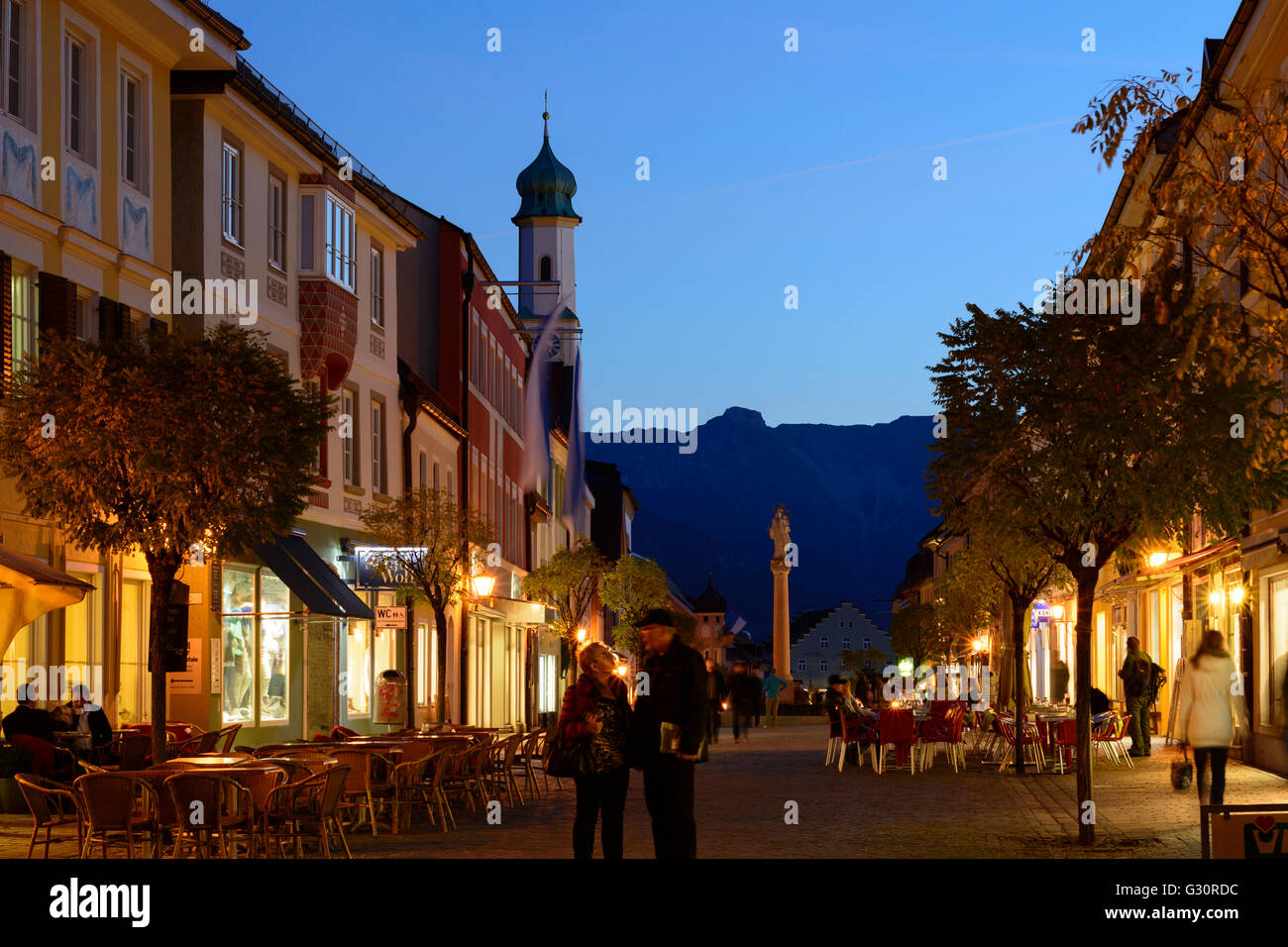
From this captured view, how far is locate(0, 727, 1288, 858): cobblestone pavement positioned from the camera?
1647 cm

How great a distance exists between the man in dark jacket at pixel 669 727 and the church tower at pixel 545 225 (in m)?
74.8

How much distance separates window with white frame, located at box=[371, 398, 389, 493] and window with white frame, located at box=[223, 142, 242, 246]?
7.55m

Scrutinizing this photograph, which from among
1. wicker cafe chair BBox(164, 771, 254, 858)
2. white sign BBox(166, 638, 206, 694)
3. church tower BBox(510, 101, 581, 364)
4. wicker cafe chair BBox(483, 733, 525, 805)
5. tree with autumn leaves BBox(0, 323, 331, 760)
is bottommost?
wicker cafe chair BBox(483, 733, 525, 805)

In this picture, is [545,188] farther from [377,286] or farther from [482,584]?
[482,584]

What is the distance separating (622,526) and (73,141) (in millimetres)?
78081

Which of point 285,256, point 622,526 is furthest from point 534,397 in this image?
point 622,526

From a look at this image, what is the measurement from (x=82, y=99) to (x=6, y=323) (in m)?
3.57

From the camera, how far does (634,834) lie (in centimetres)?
1777

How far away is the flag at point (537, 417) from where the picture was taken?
5041 centimetres

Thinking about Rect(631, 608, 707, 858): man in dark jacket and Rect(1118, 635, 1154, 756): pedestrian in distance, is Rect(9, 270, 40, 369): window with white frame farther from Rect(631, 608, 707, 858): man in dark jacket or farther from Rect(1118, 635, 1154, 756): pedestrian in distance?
Rect(1118, 635, 1154, 756): pedestrian in distance

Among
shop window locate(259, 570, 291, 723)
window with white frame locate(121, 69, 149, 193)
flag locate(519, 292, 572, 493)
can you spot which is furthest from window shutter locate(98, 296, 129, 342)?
flag locate(519, 292, 572, 493)

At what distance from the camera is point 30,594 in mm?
16969

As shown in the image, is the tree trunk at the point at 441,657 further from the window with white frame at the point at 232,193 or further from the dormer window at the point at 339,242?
the window with white frame at the point at 232,193
